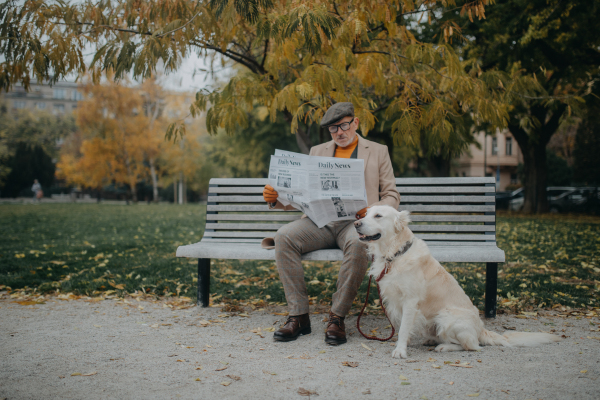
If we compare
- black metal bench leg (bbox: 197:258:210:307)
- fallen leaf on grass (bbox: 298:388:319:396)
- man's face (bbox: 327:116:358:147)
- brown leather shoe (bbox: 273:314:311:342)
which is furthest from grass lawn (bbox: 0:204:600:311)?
fallen leaf on grass (bbox: 298:388:319:396)

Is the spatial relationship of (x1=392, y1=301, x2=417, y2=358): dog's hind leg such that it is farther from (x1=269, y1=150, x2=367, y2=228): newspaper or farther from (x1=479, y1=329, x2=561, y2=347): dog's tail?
(x1=269, y1=150, x2=367, y2=228): newspaper

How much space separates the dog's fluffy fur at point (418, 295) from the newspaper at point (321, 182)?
1.13 feet

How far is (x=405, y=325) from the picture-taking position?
10.7 feet

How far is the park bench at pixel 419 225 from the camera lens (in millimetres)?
4016

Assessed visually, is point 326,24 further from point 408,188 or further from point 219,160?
point 219,160

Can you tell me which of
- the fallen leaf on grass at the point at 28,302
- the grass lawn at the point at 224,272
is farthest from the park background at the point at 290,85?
the fallen leaf on grass at the point at 28,302

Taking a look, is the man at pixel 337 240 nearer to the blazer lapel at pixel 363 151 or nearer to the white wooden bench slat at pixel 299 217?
the blazer lapel at pixel 363 151

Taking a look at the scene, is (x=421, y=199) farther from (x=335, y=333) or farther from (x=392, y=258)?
(x=335, y=333)

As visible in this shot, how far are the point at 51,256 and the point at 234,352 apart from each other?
5.26 metres

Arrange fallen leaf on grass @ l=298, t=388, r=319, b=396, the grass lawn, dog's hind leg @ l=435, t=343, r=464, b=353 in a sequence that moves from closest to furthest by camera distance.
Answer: fallen leaf on grass @ l=298, t=388, r=319, b=396 → dog's hind leg @ l=435, t=343, r=464, b=353 → the grass lawn

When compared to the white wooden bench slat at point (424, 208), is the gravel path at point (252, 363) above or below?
below

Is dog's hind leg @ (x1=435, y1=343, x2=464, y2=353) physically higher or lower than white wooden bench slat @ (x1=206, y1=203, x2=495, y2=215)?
lower

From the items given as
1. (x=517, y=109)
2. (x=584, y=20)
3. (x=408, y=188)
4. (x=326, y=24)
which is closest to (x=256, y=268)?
(x=408, y=188)

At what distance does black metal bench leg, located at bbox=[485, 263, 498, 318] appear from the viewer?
404cm
